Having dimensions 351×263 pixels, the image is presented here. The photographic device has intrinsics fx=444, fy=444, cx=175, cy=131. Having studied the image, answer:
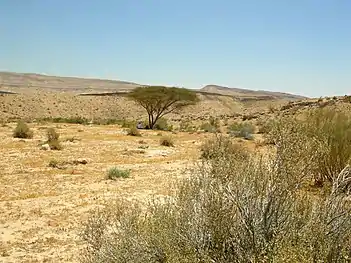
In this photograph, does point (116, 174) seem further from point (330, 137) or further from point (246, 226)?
point (246, 226)

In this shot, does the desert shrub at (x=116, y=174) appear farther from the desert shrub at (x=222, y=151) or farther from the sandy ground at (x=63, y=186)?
the desert shrub at (x=222, y=151)

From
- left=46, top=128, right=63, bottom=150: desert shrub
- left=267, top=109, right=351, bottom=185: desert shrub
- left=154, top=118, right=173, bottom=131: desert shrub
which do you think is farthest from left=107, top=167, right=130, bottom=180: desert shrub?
left=154, top=118, right=173, bottom=131: desert shrub

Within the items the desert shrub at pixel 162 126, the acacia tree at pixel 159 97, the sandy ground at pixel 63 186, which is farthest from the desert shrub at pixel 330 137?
the acacia tree at pixel 159 97

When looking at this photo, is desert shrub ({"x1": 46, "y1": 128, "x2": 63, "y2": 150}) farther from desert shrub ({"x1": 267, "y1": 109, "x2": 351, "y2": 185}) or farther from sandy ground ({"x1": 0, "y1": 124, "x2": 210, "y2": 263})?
desert shrub ({"x1": 267, "y1": 109, "x2": 351, "y2": 185})

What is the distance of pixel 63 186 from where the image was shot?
14875 millimetres

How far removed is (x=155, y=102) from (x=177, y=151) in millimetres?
21441

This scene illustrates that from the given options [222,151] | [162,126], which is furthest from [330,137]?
[162,126]

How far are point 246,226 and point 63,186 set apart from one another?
37.4ft

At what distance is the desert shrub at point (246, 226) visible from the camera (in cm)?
431

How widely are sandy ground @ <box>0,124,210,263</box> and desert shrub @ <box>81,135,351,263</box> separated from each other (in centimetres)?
351

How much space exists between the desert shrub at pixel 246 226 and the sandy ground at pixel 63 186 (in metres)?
3.51

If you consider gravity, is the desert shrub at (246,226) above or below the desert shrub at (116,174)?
above

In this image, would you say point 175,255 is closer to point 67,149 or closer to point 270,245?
point 270,245

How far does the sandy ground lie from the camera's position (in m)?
9.09
